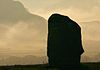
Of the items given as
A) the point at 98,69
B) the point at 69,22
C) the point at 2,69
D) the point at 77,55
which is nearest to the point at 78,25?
the point at 69,22

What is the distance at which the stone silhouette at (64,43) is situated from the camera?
164 ft

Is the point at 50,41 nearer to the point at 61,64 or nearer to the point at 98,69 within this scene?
the point at 61,64

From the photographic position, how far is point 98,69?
173 feet

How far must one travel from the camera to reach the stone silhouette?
49875 millimetres

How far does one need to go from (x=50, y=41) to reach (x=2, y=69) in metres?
9.85

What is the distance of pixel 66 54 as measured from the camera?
50062mm

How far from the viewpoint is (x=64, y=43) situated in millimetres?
50344

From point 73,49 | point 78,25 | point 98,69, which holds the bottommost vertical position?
point 98,69

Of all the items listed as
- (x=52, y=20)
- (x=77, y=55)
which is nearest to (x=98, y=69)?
(x=77, y=55)

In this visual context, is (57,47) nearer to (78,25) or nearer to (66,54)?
(66,54)

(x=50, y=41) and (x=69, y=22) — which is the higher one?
(x=69, y=22)

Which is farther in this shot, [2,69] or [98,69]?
[98,69]

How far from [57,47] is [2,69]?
33.3 feet

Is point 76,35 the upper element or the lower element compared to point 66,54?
upper
